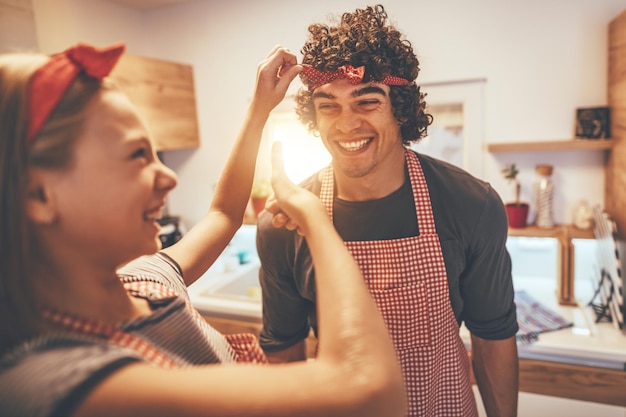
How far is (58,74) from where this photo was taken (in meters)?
0.54

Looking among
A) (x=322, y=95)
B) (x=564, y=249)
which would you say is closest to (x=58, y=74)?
(x=322, y=95)

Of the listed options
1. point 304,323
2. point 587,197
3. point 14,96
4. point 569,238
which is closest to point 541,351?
A: point 569,238

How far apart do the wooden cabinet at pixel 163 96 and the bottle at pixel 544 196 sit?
6.89 ft

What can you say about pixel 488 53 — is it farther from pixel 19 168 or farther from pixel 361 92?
pixel 19 168

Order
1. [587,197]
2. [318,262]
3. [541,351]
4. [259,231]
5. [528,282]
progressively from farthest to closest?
[528,282] < [587,197] < [541,351] < [259,231] < [318,262]

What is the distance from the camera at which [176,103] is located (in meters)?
2.69

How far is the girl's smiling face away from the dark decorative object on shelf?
6.95ft

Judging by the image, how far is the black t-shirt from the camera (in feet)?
3.87

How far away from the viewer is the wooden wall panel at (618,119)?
1.82 metres

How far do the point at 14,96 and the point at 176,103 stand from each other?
2301 millimetres

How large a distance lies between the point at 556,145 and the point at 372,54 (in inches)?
52.7

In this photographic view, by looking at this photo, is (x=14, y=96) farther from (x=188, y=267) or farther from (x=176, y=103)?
(x=176, y=103)

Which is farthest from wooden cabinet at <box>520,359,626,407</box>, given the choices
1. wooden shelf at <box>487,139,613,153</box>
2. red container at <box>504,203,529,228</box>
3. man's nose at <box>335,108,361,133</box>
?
man's nose at <box>335,108,361,133</box>

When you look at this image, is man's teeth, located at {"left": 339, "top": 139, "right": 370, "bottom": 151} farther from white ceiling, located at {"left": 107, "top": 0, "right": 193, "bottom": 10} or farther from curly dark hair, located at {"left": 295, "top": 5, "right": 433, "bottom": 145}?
white ceiling, located at {"left": 107, "top": 0, "right": 193, "bottom": 10}
